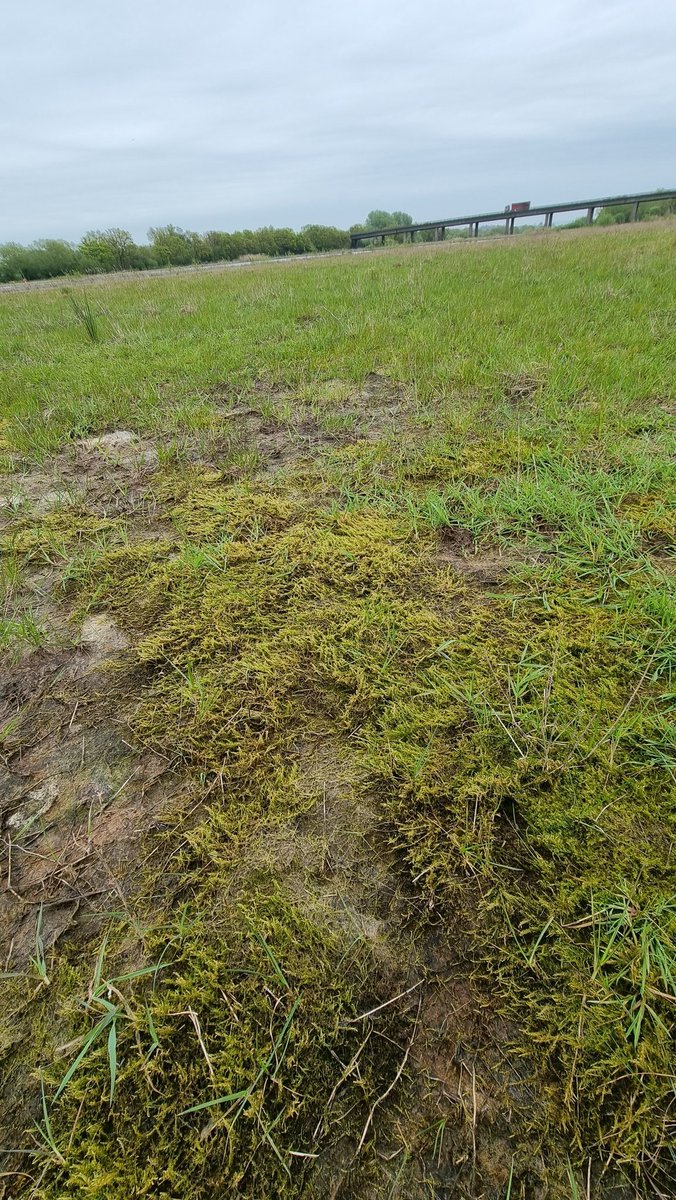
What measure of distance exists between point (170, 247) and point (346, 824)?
51106 mm

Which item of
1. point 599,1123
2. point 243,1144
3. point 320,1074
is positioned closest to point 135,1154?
point 243,1144

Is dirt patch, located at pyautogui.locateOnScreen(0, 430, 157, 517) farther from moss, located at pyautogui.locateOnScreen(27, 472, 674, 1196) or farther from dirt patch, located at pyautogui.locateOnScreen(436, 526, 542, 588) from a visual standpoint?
dirt patch, located at pyautogui.locateOnScreen(436, 526, 542, 588)

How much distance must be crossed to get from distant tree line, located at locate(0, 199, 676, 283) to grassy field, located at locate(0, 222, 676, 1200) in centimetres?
3408

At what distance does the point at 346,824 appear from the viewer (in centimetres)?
129

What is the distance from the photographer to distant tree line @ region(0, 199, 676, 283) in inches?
1277

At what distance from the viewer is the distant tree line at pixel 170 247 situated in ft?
106

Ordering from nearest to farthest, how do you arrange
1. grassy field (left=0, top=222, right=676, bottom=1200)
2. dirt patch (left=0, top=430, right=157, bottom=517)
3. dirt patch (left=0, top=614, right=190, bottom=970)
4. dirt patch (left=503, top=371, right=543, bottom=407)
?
grassy field (left=0, top=222, right=676, bottom=1200), dirt patch (left=0, top=614, right=190, bottom=970), dirt patch (left=0, top=430, right=157, bottom=517), dirt patch (left=503, top=371, right=543, bottom=407)

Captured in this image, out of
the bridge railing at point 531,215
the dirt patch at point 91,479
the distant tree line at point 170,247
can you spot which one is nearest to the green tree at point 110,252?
the distant tree line at point 170,247

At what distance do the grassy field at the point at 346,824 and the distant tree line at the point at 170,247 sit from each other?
34.1m

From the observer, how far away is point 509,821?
1256 mm

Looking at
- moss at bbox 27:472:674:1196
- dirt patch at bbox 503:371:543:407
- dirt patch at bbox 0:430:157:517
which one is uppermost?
dirt patch at bbox 503:371:543:407

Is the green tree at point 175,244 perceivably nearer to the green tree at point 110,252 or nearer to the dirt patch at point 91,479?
the green tree at point 110,252

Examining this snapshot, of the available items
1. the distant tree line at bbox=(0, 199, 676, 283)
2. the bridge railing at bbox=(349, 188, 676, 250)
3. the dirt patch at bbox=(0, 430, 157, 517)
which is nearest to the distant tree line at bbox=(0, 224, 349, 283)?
the distant tree line at bbox=(0, 199, 676, 283)

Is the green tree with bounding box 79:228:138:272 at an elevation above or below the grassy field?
above
